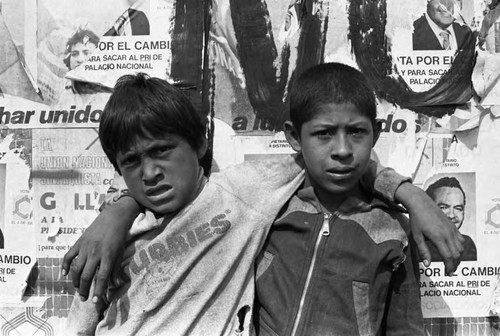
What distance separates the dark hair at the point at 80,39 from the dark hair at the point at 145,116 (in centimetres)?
21

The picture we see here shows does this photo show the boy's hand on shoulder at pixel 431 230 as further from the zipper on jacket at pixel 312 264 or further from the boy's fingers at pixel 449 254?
the zipper on jacket at pixel 312 264

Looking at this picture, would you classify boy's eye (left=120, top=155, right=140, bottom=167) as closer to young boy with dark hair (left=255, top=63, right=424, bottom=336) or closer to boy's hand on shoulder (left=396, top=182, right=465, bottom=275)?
young boy with dark hair (left=255, top=63, right=424, bottom=336)

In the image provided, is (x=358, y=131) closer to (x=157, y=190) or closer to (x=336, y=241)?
(x=336, y=241)

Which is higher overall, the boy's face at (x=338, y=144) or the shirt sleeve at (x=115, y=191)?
the boy's face at (x=338, y=144)

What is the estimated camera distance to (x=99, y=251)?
1.15 m

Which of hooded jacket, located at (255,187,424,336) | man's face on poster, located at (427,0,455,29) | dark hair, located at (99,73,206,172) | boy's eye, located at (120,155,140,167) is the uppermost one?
man's face on poster, located at (427,0,455,29)

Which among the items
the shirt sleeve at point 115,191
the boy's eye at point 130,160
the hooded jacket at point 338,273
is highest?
the boy's eye at point 130,160

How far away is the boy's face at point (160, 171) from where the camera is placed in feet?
3.88

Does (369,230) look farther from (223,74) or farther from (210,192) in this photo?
(223,74)

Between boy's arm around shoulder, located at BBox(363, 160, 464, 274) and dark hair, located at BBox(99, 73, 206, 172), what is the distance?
370 millimetres

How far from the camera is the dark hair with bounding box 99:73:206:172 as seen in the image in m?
1.19

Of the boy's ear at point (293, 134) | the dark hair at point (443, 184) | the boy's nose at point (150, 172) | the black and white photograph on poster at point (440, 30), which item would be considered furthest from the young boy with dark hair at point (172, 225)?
Answer: the black and white photograph on poster at point (440, 30)

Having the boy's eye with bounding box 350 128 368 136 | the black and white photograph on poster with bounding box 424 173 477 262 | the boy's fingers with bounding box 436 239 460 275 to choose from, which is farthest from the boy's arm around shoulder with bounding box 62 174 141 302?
the black and white photograph on poster with bounding box 424 173 477 262

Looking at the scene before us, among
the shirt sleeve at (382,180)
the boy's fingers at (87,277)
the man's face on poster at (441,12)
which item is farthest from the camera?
the man's face on poster at (441,12)
